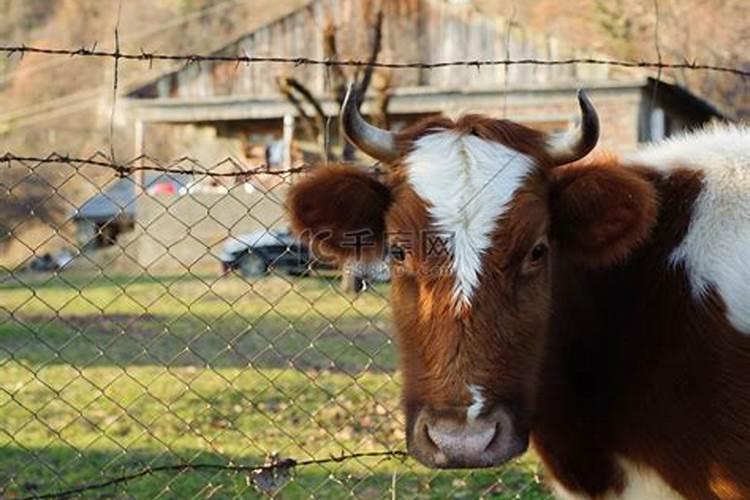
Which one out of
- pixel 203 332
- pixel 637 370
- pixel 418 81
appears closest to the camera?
pixel 637 370

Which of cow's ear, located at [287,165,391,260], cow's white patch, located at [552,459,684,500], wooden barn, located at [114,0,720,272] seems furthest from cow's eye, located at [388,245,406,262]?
wooden barn, located at [114,0,720,272]

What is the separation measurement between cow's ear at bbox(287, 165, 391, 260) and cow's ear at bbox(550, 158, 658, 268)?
2.23ft

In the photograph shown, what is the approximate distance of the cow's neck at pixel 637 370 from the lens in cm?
407

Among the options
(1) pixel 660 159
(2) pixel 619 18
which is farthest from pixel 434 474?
(2) pixel 619 18

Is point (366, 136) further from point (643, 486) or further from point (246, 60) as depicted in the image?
point (643, 486)

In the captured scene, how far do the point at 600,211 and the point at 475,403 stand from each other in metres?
0.93

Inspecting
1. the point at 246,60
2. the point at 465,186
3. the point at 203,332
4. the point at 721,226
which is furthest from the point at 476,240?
the point at 203,332

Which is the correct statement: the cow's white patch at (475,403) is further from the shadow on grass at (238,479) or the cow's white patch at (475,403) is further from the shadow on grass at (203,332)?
the shadow on grass at (203,332)

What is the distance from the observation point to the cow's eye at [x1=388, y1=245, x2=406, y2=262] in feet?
13.5

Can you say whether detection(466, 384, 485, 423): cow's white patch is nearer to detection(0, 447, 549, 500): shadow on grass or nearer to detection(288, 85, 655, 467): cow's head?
detection(288, 85, 655, 467): cow's head

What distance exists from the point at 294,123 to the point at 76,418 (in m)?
20.6

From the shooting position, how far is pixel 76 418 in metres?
8.73

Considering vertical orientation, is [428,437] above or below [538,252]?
below

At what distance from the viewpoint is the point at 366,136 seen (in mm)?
4238
